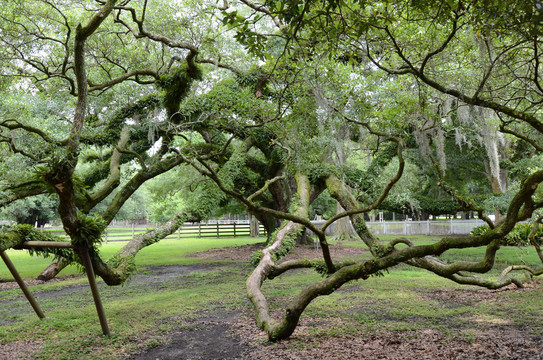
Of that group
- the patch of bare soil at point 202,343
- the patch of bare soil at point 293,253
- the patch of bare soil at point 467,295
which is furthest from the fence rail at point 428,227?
the patch of bare soil at point 202,343

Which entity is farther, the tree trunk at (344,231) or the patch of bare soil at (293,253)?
the tree trunk at (344,231)

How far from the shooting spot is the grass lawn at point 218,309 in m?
5.22

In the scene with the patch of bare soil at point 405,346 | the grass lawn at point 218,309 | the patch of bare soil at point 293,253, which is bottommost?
the patch of bare soil at point 293,253

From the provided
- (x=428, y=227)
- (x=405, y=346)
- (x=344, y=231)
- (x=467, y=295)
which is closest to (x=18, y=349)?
(x=405, y=346)

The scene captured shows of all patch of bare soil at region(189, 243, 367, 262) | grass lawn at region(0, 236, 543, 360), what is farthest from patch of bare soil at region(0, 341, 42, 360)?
patch of bare soil at region(189, 243, 367, 262)

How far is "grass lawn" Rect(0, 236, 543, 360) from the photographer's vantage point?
206 inches

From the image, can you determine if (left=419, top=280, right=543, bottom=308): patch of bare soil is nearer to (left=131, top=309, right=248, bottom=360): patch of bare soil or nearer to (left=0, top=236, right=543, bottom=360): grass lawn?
(left=0, top=236, right=543, bottom=360): grass lawn

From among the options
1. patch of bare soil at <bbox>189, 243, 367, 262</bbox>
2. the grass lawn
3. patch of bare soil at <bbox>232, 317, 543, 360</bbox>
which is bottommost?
patch of bare soil at <bbox>189, 243, 367, 262</bbox>

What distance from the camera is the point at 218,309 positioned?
22.5 ft

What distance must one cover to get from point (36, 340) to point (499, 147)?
68.1 feet

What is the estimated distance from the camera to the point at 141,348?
16.0ft

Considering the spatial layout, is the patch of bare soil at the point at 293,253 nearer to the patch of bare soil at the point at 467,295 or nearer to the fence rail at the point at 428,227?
the patch of bare soil at the point at 467,295

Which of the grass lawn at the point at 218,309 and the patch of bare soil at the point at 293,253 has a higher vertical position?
the grass lawn at the point at 218,309

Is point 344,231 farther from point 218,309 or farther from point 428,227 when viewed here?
point 218,309
